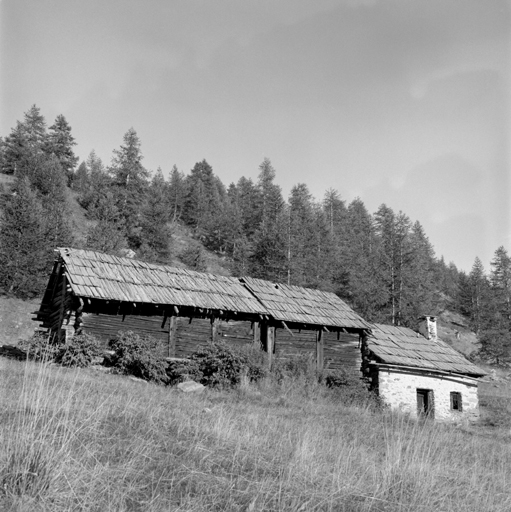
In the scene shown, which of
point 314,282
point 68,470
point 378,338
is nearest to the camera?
point 68,470

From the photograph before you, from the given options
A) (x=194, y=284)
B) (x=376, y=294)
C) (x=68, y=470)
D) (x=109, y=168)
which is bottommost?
(x=68, y=470)

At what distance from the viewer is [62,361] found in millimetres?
14688

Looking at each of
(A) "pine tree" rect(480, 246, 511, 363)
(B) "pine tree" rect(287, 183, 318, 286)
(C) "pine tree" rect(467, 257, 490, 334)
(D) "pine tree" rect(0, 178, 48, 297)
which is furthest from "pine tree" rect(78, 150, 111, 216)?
(C) "pine tree" rect(467, 257, 490, 334)

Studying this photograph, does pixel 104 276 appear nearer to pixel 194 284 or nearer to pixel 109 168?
pixel 194 284

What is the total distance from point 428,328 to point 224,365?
49.7ft

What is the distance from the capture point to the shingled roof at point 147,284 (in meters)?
16.5

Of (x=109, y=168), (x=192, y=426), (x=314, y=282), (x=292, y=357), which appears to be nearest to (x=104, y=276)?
(x=292, y=357)

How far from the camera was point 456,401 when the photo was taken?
22984 millimetres

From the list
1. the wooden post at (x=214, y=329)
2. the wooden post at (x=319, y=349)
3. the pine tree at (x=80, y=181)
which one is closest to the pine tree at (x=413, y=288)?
the wooden post at (x=319, y=349)

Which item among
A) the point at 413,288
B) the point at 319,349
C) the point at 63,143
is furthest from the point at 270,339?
the point at 63,143

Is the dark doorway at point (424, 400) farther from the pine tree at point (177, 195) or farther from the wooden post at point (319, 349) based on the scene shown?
the pine tree at point (177, 195)

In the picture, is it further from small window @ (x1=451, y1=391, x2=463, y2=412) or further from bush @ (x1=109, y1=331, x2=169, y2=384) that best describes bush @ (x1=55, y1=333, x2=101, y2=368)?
small window @ (x1=451, y1=391, x2=463, y2=412)

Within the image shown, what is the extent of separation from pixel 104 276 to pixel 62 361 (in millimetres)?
3693

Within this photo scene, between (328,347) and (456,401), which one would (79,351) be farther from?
(456,401)
